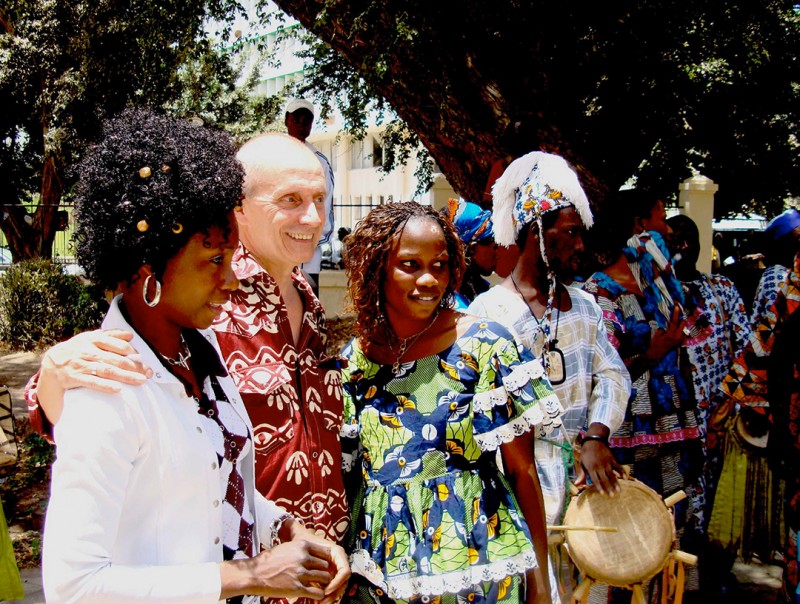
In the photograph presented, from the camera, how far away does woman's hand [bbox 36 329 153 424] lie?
163 centimetres

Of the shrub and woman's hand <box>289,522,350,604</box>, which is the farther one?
the shrub

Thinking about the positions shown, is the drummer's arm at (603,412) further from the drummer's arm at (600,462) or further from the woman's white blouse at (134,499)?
the woman's white blouse at (134,499)

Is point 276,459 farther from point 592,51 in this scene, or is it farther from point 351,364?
point 592,51

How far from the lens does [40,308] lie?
517 inches

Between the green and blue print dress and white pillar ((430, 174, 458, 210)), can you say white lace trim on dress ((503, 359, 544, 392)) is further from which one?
white pillar ((430, 174, 458, 210))

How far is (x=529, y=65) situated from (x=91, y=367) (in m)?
6.92

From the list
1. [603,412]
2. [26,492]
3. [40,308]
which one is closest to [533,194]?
[603,412]

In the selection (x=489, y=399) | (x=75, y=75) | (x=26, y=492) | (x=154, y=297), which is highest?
(x=75, y=75)

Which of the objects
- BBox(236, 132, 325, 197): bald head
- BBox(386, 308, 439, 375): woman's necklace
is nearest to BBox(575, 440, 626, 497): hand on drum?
BBox(386, 308, 439, 375): woman's necklace

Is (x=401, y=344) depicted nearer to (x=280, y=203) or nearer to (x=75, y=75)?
(x=280, y=203)

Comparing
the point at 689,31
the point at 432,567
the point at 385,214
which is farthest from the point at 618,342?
the point at 689,31

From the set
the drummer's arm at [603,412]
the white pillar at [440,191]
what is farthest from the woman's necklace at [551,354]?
the white pillar at [440,191]

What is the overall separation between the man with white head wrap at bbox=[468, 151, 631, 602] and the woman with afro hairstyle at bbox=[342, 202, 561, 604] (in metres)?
0.86

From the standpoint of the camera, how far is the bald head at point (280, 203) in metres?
2.73
